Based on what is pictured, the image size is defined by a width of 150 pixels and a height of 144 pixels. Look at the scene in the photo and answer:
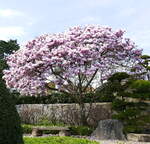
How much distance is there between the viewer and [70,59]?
13969 millimetres

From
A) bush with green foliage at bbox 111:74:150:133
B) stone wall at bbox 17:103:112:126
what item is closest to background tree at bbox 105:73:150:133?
bush with green foliage at bbox 111:74:150:133

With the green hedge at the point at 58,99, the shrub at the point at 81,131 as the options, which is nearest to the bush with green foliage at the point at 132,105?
the shrub at the point at 81,131

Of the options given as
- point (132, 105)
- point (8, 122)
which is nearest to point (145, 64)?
point (132, 105)

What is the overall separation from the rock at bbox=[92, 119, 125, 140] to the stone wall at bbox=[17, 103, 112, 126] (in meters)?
2.63

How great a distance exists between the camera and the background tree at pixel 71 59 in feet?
45.8

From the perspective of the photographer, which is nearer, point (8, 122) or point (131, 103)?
point (8, 122)

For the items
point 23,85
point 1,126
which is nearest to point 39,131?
point 23,85

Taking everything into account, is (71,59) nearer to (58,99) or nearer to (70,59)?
(70,59)

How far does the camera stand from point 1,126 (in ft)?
19.6

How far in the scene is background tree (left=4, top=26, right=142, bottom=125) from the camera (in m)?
14.0

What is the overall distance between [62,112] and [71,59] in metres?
3.19

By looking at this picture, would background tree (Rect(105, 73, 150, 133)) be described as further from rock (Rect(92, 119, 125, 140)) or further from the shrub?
the shrub

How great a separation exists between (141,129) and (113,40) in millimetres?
3436

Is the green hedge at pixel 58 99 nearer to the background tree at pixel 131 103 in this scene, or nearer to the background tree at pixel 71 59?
the background tree at pixel 71 59
